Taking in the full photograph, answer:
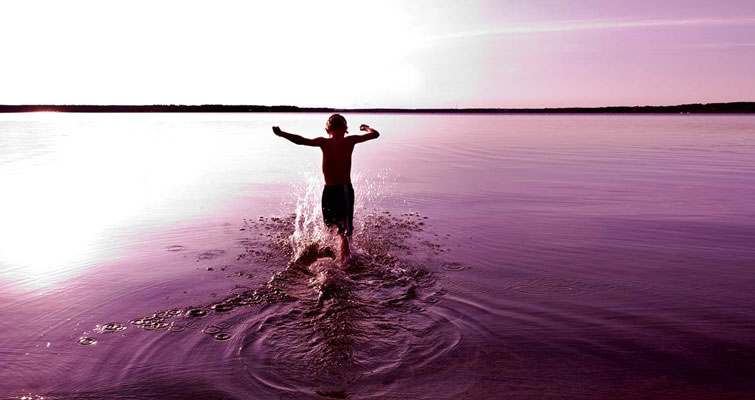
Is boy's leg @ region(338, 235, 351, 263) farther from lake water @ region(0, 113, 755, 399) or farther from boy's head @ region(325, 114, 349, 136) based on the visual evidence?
boy's head @ region(325, 114, 349, 136)

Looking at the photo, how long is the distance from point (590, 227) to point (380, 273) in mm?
5943

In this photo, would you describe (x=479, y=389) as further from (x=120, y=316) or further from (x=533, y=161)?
(x=533, y=161)

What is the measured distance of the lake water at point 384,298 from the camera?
4.52 m

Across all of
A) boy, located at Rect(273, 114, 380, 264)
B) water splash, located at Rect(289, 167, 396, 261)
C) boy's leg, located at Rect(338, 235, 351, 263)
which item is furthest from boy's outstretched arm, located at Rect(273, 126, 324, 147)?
water splash, located at Rect(289, 167, 396, 261)

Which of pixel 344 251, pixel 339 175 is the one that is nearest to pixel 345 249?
pixel 344 251

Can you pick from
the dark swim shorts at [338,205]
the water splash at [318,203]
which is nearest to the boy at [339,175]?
the dark swim shorts at [338,205]

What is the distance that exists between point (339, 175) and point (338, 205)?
0.51m

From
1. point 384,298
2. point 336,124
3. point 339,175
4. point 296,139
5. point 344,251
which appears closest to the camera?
point 384,298

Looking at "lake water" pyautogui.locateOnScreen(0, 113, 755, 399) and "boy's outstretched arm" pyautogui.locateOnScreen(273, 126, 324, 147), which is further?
"boy's outstretched arm" pyautogui.locateOnScreen(273, 126, 324, 147)

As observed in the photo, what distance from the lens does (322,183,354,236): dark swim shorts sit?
26.6 feet

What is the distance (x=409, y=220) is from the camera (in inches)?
468

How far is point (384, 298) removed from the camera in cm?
654

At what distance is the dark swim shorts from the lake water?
2.39 ft

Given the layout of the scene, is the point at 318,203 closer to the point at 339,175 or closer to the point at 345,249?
the point at 345,249
